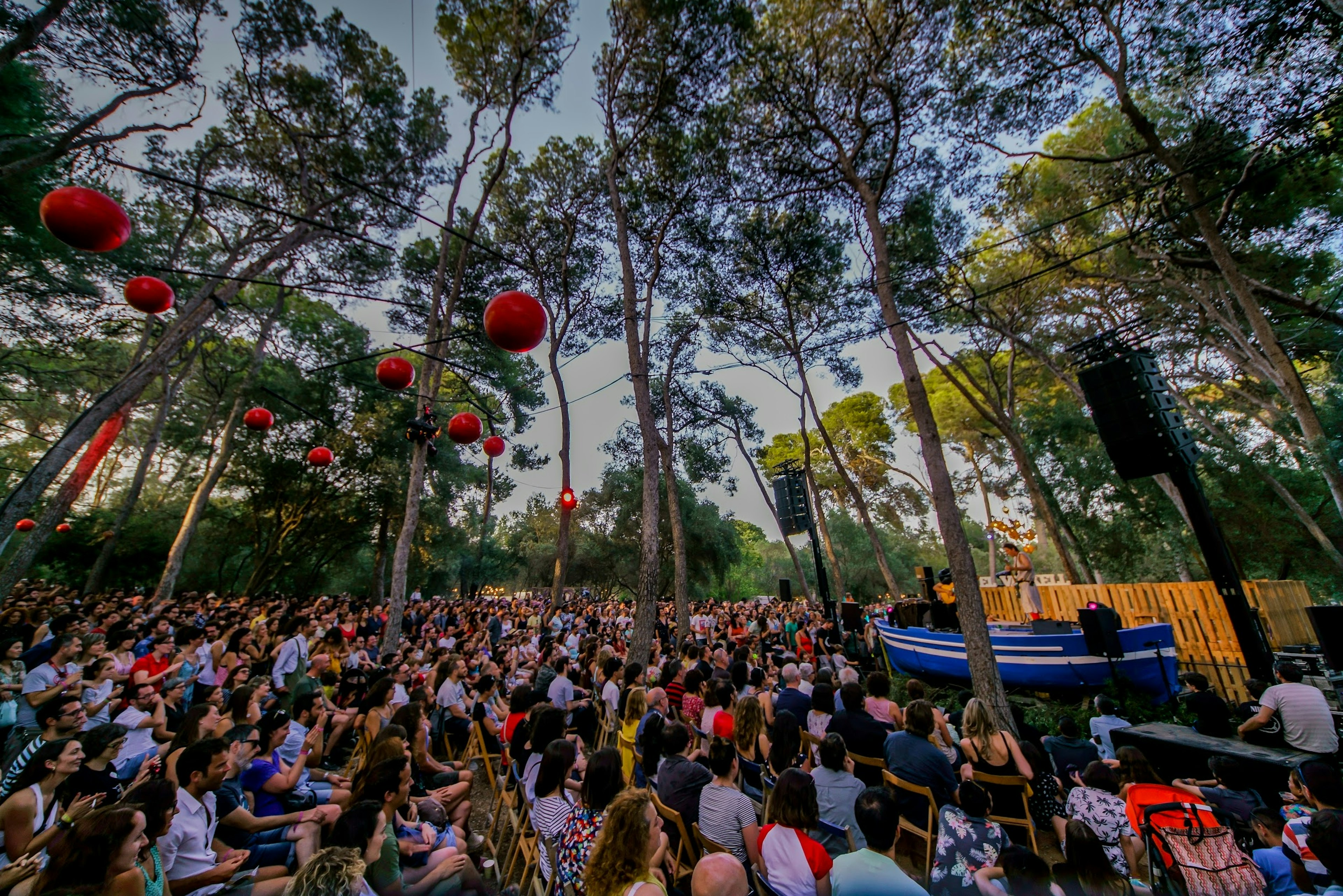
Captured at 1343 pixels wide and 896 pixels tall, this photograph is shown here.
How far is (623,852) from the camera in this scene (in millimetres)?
1702

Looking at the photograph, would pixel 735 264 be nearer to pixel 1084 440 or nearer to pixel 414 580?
pixel 1084 440

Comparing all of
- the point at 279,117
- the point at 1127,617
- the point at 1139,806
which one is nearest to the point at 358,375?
the point at 279,117

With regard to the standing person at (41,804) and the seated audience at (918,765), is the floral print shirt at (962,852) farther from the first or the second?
the standing person at (41,804)

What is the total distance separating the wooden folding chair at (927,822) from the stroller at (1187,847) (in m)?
1.01

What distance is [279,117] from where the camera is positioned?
33.8ft

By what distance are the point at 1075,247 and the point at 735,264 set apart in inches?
324

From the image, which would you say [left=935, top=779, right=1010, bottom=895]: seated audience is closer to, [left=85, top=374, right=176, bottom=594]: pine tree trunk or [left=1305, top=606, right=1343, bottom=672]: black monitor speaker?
[left=1305, top=606, right=1343, bottom=672]: black monitor speaker

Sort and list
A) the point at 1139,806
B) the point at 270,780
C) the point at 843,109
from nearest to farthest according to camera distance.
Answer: the point at 1139,806, the point at 270,780, the point at 843,109

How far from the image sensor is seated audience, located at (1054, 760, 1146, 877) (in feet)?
8.61

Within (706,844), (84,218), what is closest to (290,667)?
(84,218)

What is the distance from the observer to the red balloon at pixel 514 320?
3342 millimetres

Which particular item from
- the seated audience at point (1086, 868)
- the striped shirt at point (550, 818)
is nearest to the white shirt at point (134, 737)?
the striped shirt at point (550, 818)

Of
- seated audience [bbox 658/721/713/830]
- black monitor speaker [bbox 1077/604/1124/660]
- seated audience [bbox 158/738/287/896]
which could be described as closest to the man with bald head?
seated audience [bbox 658/721/713/830]

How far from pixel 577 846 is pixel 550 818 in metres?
→ 0.33
